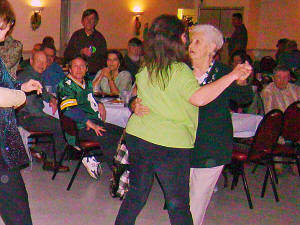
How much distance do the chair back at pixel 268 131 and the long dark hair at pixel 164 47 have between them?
6.68ft

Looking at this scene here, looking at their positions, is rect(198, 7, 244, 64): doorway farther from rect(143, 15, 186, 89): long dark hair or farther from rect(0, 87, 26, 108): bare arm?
rect(0, 87, 26, 108): bare arm

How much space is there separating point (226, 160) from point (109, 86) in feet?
10.8

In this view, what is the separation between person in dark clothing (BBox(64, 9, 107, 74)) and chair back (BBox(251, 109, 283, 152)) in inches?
136

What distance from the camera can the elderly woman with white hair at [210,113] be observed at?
10.5 ft

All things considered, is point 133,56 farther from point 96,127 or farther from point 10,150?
point 10,150

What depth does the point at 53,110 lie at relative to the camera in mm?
5598

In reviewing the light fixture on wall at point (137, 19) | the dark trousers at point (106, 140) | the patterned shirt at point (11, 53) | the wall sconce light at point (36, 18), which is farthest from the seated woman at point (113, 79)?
the light fixture on wall at point (137, 19)

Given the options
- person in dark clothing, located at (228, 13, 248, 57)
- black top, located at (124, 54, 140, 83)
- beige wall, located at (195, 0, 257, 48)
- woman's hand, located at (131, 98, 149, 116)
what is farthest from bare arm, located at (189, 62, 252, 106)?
beige wall, located at (195, 0, 257, 48)

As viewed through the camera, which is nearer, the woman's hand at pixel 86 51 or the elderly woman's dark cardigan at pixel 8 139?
the elderly woman's dark cardigan at pixel 8 139

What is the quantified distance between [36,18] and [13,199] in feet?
27.8

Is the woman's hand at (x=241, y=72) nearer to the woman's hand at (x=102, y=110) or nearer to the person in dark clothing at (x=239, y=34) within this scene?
the woman's hand at (x=102, y=110)

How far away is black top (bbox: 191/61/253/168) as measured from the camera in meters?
3.20

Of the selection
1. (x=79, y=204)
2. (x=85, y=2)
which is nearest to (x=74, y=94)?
(x=79, y=204)

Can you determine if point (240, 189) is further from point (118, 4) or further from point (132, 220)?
point (118, 4)
